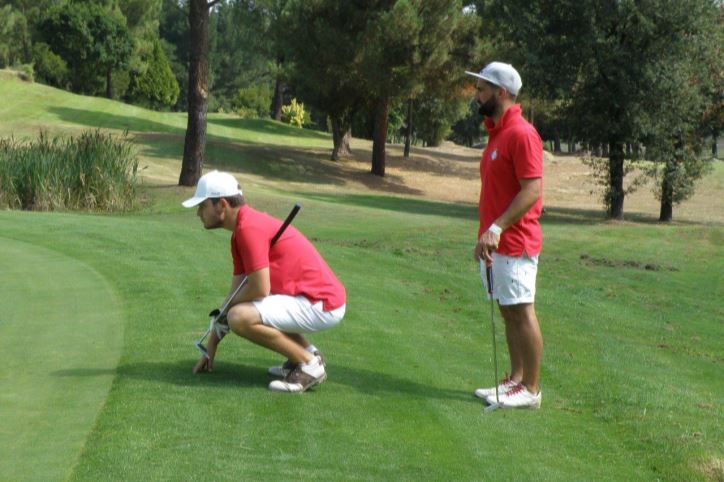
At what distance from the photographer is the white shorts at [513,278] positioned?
286 inches

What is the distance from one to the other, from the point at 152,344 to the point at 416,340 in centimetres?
254

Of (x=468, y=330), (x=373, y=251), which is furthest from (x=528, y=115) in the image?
(x=468, y=330)

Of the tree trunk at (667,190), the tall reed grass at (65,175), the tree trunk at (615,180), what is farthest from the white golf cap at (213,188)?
the tree trunk at (667,190)

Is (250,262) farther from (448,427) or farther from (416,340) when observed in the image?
(416,340)

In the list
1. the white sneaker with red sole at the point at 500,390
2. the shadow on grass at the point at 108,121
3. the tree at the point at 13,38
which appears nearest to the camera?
the white sneaker with red sole at the point at 500,390

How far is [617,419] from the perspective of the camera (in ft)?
24.3

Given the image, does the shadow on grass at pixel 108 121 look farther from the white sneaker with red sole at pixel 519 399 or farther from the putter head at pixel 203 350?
the white sneaker with red sole at pixel 519 399

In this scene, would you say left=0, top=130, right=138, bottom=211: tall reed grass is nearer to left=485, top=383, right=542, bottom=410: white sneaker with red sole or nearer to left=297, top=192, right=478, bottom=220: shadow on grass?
left=297, top=192, right=478, bottom=220: shadow on grass

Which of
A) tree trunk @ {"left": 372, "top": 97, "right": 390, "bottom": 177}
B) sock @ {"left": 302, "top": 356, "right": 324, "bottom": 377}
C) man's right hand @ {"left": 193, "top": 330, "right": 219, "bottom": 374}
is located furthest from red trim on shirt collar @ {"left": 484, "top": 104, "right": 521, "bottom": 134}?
tree trunk @ {"left": 372, "top": 97, "right": 390, "bottom": 177}

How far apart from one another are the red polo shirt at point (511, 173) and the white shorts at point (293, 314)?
1266mm

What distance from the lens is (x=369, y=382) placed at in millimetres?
7871

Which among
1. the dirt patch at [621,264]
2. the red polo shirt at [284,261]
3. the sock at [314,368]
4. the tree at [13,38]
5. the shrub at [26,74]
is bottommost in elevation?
the dirt patch at [621,264]

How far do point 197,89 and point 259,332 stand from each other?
22941 mm

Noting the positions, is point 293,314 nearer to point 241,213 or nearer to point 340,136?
point 241,213
